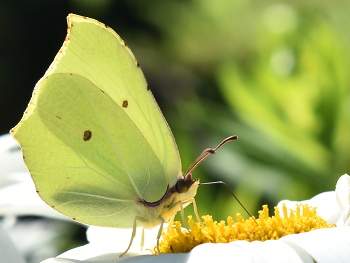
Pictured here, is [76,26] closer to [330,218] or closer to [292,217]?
[292,217]

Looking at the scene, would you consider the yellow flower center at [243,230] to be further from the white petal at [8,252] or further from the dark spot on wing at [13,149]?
the dark spot on wing at [13,149]

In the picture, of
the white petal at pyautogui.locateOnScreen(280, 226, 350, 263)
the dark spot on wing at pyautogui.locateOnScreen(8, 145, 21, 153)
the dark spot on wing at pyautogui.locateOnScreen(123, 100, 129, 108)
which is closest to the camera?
the white petal at pyautogui.locateOnScreen(280, 226, 350, 263)

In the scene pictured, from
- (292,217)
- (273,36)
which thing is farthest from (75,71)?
(273,36)

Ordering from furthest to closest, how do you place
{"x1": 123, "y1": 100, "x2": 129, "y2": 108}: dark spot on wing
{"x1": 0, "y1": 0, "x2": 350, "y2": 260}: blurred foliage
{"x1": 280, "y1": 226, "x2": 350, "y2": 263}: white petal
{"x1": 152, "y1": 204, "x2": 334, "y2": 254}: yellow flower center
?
{"x1": 0, "y1": 0, "x2": 350, "y2": 260}: blurred foliage
{"x1": 123, "y1": 100, "x2": 129, "y2": 108}: dark spot on wing
{"x1": 152, "y1": 204, "x2": 334, "y2": 254}: yellow flower center
{"x1": 280, "y1": 226, "x2": 350, "y2": 263}: white petal

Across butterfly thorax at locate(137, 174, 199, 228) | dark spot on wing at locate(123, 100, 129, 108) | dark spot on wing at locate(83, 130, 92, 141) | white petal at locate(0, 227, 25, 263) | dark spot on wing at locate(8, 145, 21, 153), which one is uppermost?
dark spot on wing at locate(123, 100, 129, 108)

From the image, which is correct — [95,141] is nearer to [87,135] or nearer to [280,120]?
[87,135]

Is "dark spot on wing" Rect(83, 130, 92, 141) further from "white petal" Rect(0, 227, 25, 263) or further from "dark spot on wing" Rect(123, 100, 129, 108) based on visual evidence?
"white petal" Rect(0, 227, 25, 263)

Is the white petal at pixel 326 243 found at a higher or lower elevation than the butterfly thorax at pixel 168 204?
higher

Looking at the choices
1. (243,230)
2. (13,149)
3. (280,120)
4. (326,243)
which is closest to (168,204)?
(243,230)

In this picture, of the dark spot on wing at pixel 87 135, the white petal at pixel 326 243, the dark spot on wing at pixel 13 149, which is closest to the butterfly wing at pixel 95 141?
the dark spot on wing at pixel 87 135

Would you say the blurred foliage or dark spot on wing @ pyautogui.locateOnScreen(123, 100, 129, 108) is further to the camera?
the blurred foliage

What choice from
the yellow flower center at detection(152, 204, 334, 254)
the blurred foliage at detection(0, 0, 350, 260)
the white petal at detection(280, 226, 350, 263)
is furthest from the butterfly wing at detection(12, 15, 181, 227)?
the blurred foliage at detection(0, 0, 350, 260)
